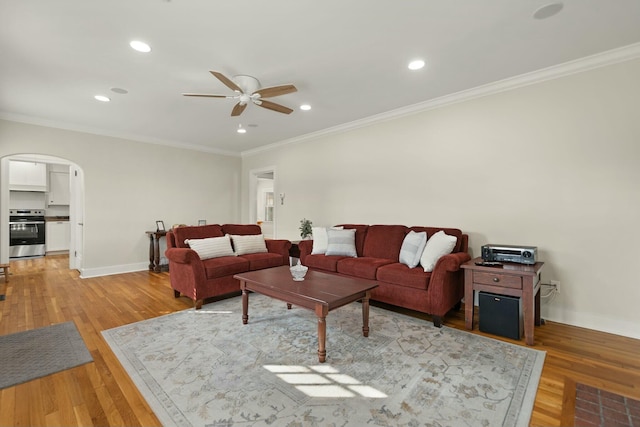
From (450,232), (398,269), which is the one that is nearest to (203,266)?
(398,269)

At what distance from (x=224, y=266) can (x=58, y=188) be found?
23.0ft

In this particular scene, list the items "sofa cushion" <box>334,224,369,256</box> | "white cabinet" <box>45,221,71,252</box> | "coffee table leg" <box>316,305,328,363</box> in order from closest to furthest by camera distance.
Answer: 1. "coffee table leg" <box>316,305,328,363</box>
2. "sofa cushion" <box>334,224,369,256</box>
3. "white cabinet" <box>45,221,71,252</box>

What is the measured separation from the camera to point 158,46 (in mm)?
2557

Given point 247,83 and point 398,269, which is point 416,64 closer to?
point 247,83

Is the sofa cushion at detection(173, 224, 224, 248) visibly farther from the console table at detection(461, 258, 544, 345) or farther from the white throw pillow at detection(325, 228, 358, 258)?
the console table at detection(461, 258, 544, 345)

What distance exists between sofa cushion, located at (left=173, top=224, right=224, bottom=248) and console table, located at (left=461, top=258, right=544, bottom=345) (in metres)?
3.38

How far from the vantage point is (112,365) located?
2160mm

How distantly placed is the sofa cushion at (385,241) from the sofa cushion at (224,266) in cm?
172

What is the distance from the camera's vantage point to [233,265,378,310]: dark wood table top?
232cm

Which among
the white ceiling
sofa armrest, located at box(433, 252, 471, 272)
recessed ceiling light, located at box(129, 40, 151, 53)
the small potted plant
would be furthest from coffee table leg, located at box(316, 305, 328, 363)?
the small potted plant

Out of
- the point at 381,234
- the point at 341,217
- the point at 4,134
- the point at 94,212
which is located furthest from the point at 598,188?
the point at 4,134

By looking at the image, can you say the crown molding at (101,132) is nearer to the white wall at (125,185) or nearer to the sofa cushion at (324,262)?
the white wall at (125,185)

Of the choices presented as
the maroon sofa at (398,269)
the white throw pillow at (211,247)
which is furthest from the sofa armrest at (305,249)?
the white throw pillow at (211,247)

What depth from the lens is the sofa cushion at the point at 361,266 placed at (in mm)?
3401
